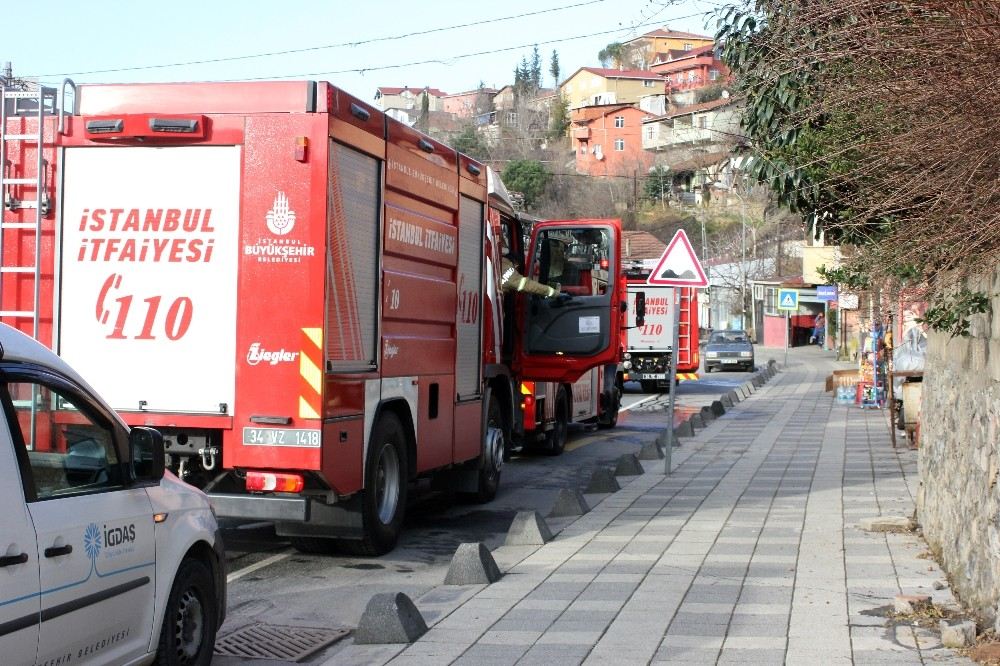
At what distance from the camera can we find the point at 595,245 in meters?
15.3

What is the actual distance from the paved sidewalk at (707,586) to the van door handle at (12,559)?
8.11 ft

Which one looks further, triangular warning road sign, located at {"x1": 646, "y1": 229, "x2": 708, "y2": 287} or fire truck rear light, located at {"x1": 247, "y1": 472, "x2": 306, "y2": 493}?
triangular warning road sign, located at {"x1": 646, "y1": 229, "x2": 708, "y2": 287}

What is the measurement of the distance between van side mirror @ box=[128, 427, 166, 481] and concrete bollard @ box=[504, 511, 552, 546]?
4.83 meters

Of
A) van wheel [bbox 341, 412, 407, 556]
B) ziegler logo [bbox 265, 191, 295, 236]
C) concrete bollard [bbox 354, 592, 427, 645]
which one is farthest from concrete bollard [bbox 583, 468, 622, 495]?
concrete bollard [bbox 354, 592, 427, 645]

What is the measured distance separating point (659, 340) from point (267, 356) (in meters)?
24.7

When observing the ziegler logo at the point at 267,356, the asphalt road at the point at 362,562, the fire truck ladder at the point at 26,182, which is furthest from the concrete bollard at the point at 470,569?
the fire truck ladder at the point at 26,182

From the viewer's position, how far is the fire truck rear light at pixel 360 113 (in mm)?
8916

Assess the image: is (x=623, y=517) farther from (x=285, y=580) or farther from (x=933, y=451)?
(x=285, y=580)

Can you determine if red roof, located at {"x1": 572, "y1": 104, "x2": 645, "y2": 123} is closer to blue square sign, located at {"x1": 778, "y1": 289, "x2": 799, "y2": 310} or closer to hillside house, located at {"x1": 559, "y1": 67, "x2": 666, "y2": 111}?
hillside house, located at {"x1": 559, "y1": 67, "x2": 666, "y2": 111}

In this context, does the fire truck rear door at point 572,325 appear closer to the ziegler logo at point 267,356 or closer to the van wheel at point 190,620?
the ziegler logo at point 267,356

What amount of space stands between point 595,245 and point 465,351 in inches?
155

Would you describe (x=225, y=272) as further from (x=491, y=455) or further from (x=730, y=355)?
(x=730, y=355)

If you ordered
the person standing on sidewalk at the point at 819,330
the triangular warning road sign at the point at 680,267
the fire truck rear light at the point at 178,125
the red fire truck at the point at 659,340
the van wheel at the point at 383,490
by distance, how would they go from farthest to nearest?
the person standing on sidewalk at the point at 819,330 < the red fire truck at the point at 659,340 < the triangular warning road sign at the point at 680,267 < the van wheel at the point at 383,490 < the fire truck rear light at the point at 178,125

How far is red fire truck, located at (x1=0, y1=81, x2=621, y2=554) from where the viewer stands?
8.42 m
